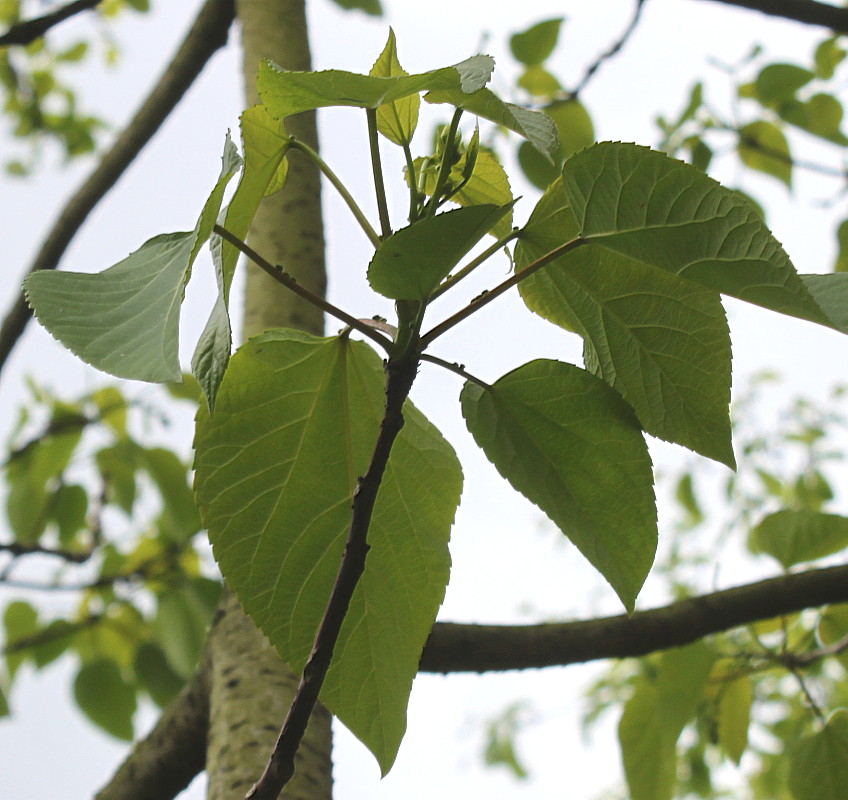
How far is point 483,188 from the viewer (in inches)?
17.1

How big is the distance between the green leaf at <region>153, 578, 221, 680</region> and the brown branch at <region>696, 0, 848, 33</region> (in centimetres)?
91

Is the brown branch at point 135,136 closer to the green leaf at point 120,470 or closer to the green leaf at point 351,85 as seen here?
the green leaf at point 120,470

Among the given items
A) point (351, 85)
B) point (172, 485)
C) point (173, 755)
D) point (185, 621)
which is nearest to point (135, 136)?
point (172, 485)

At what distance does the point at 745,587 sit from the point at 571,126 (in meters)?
0.60

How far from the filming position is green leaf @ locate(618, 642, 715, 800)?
74cm

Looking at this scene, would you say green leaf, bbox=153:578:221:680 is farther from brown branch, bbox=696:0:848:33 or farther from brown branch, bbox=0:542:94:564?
Answer: brown branch, bbox=696:0:848:33

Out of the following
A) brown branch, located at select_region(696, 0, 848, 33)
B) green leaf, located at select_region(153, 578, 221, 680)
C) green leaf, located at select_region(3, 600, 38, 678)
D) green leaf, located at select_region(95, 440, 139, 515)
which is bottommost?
green leaf, located at select_region(153, 578, 221, 680)

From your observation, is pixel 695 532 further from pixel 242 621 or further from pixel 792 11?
pixel 242 621

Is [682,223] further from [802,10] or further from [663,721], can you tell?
[802,10]

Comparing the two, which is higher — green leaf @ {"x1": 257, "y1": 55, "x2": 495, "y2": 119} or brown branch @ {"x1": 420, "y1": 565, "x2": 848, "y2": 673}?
green leaf @ {"x1": 257, "y1": 55, "x2": 495, "y2": 119}

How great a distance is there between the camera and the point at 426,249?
32 cm

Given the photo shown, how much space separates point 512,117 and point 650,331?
125 millimetres

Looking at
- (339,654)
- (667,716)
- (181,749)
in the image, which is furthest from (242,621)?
(667,716)

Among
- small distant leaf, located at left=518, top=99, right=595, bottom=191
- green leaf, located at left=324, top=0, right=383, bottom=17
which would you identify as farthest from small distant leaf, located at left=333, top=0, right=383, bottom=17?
small distant leaf, located at left=518, top=99, right=595, bottom=191
